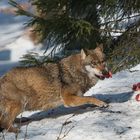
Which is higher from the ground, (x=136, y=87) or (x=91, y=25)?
(x=91, y=25)

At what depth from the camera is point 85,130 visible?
259 inches

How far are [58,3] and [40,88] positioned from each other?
3.90m

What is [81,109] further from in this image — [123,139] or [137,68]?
[137,68]

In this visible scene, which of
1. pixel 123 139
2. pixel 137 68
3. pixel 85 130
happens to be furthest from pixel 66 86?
pixel 137 68

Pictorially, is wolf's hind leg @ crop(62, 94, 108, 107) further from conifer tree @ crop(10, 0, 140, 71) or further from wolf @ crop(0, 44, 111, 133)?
conifer tree @ crop(10, 0, 140, 71)

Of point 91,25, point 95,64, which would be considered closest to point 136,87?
point 95,64

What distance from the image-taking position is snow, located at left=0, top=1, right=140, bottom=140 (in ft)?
21.0

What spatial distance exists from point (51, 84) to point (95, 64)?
2.44 ft

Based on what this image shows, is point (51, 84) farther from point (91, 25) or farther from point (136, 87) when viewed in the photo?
point (91, 25)

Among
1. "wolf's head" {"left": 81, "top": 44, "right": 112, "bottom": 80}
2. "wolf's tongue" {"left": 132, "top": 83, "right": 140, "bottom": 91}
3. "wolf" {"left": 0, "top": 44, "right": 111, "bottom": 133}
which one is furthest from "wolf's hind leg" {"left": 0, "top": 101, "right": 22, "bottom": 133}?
"wolf's tongue" {"left": 132, "top": 83, "right": 140, "bottom": 91}

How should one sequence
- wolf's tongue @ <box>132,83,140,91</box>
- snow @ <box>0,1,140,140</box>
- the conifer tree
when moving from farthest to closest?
the conifer tree < wolf's tongue @ <box>132,83,140,91</box> < snow @ <box>0,1,140,140</box>

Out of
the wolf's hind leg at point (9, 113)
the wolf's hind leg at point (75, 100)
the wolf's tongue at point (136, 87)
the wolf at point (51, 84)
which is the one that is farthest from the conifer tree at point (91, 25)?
the wolf's hind leg at point (9, 113)

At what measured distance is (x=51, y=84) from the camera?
767cm

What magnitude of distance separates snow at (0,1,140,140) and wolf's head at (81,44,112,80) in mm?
531
